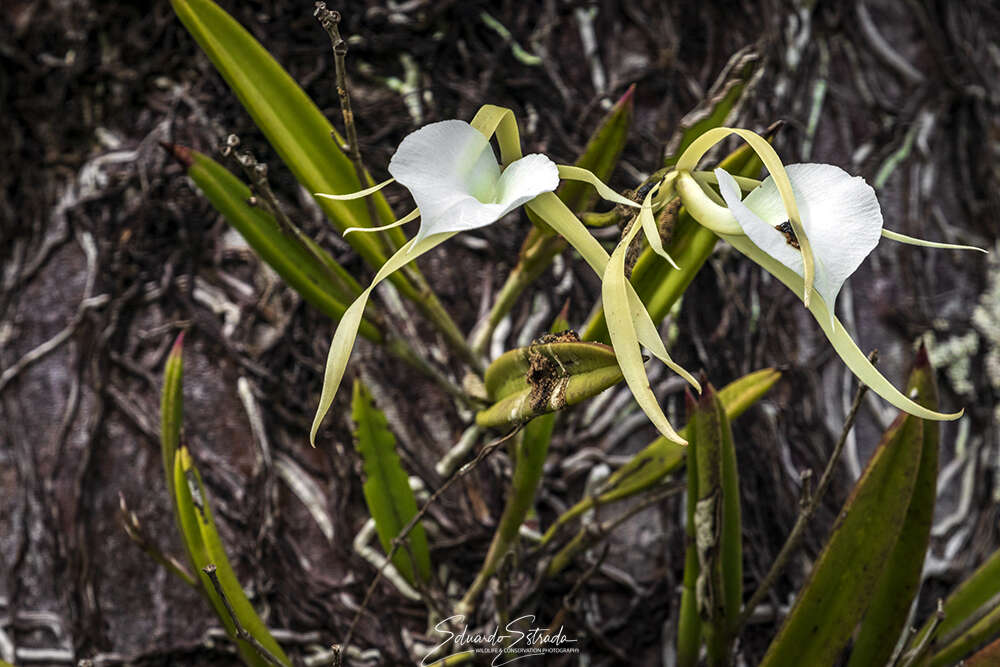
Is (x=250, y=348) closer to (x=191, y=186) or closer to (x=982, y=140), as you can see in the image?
(x=191, y=186)

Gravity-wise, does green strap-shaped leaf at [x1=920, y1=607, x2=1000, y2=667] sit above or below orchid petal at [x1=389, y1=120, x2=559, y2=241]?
below

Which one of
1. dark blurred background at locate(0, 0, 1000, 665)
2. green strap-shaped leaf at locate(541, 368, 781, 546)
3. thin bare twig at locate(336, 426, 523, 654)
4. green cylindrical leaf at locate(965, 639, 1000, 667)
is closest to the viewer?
thin bare twig at locate(336, 426, 523, 654)

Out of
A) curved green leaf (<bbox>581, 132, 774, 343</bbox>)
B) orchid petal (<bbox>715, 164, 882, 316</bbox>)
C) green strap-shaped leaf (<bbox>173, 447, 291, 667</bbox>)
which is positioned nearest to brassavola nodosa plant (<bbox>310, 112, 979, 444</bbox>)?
orchid petal (<bbox>715, 164, 882, 316</bbox>)

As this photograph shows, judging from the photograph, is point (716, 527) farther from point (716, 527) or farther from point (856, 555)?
point (856, 555)

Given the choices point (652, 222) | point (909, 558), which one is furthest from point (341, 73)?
point (909, 558)

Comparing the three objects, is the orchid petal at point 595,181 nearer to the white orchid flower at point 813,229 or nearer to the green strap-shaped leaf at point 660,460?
the white orchid flower at point 813,229

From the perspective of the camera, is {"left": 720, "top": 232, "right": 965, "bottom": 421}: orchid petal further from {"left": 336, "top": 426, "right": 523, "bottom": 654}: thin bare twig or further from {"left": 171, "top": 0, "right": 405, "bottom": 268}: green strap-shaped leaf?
{"left": 171, "top": 0, "right": 405, "bottom": 268}: green strap-shaped leaf

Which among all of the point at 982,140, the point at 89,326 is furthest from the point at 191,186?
the point at 982,140
